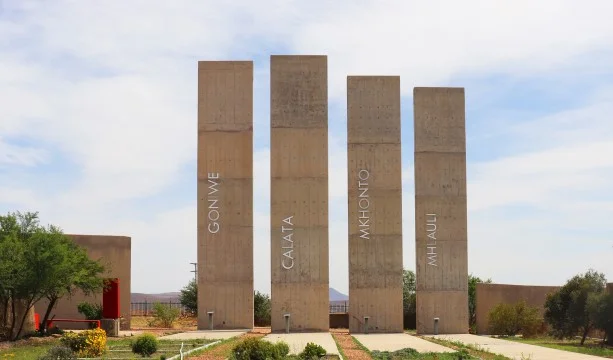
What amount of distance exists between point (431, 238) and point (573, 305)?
689 cm

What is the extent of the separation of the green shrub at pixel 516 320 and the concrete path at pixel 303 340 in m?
6.90

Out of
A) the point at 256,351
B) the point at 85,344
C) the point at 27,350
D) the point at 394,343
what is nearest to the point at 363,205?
the point at 394,343

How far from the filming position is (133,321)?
4634 cm

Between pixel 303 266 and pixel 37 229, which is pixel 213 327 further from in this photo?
pixel 37 229

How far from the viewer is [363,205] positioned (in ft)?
128

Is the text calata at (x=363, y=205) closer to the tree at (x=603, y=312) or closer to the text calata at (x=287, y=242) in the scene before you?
the text calata at (x=287, y=242)

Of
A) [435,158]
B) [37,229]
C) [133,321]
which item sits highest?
[435,158]

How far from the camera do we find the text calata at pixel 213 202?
38.6m

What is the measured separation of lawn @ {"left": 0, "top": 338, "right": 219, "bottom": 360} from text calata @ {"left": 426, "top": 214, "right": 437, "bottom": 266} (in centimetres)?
1158

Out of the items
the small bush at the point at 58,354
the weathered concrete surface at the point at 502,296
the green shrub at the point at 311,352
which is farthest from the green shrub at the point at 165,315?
the green shrub at the point at 311,352

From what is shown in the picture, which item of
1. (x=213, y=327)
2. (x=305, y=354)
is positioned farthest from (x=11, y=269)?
(x=305, y=354)

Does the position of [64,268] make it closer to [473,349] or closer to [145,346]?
[145,346]

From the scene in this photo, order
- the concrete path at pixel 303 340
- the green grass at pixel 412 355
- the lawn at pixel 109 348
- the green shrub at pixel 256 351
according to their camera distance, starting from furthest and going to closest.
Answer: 1. the concrete path at pixel 303 340
2. the lawn at pixel 109 348
3. the green grass at pixel 412 355
4. the green shrub at pixel 256 351

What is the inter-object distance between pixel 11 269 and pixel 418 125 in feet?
55.9
